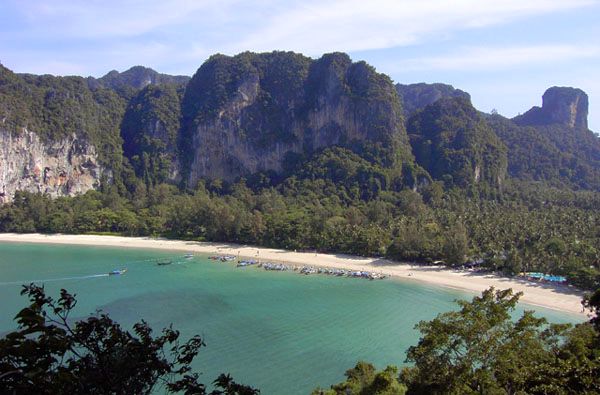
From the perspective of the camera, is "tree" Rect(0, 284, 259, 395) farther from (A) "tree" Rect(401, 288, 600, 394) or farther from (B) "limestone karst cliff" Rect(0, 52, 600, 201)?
(B) "limestone karst cliff" Rect(0, 52, 600, 201)

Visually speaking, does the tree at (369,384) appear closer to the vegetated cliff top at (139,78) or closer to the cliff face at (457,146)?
the cliff face at (457,146)

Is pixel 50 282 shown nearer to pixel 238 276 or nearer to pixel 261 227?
pixel 238 276

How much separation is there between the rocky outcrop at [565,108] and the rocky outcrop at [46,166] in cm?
11826

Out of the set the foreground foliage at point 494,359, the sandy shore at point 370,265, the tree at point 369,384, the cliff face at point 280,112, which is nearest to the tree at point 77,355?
the foreground foliage at point 494,359

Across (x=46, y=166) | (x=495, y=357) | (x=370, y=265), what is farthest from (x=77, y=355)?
(x=46, y=166)

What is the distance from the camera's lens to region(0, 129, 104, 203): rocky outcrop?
83.5 metres

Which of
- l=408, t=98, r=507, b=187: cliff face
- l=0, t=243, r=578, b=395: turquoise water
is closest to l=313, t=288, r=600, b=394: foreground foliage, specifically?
l=0, t=243, r=578, b=395: turquoise water

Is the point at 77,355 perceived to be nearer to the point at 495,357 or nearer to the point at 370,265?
the point at 495,357

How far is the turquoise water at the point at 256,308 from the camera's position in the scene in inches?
1041

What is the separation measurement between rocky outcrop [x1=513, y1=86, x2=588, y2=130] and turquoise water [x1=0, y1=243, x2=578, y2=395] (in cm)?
11956

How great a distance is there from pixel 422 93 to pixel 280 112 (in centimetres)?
5803

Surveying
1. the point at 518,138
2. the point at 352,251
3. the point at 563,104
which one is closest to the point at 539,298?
the point at 352,251

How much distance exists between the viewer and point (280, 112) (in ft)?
346

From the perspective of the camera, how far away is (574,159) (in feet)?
380
